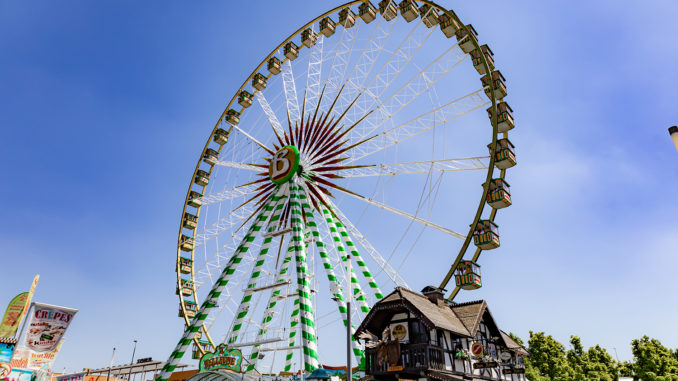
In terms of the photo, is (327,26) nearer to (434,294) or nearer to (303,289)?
(303,289)

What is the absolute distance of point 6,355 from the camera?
18.9 meters

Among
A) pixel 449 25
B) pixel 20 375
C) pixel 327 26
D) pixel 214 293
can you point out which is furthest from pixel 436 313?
pixel 327 26

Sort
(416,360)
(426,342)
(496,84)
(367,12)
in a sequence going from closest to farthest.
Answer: (416,360), (426,342), (496,84), (367,12)

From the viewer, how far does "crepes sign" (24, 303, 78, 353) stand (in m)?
18.8

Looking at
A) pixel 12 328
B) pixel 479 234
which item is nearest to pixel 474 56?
pixel 479 234

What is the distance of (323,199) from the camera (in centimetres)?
2698

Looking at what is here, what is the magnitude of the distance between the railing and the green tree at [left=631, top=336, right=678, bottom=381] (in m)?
24.1

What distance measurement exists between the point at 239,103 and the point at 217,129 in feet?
8.40

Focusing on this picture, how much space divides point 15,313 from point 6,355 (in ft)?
5.83

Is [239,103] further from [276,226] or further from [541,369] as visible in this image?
[541,369]

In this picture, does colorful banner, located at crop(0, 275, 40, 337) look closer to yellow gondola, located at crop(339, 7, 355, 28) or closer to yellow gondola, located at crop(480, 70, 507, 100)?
yellow gondola, located at crop(339, 7, 355, 28)

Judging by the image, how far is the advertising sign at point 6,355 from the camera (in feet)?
60.7

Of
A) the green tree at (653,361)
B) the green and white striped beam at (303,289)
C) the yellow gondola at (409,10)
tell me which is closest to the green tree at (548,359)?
the green tree at (653,361)

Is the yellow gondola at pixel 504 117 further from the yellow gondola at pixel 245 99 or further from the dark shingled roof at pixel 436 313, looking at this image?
the yellow gondola at pixel 245 99
